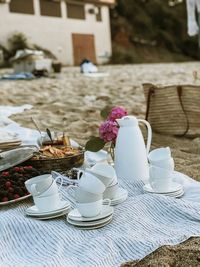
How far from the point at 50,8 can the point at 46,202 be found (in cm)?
2004

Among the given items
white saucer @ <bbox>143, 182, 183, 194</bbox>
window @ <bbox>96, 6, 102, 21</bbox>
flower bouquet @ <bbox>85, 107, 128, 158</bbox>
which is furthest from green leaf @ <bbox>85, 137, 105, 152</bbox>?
window @ <bbox>96, 6, 102, 21</bbox>

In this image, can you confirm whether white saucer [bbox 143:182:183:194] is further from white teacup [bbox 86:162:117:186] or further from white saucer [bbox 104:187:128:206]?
white teacup [bbox 86:162:117:186]

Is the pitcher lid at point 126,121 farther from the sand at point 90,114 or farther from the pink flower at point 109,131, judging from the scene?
the sand at point 90,114

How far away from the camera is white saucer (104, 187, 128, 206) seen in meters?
2.16

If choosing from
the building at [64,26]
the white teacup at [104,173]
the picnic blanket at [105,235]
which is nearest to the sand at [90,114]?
the picnic blanket at [105,235]

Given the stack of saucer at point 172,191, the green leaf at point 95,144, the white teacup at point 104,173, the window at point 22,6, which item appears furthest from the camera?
the window at point 22,6

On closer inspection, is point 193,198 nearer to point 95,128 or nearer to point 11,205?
point 11,205

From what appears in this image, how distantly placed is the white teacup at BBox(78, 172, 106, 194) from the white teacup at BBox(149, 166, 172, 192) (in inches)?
15.8

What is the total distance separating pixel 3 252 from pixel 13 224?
0.21 meters

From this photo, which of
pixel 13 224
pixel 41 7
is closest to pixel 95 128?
pixel 13 224

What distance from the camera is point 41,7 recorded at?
20.8 metres

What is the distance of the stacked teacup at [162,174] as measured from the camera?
221cm

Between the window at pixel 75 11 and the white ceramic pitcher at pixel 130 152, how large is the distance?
20203 mm

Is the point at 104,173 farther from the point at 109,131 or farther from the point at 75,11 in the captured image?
the point at 75,11
